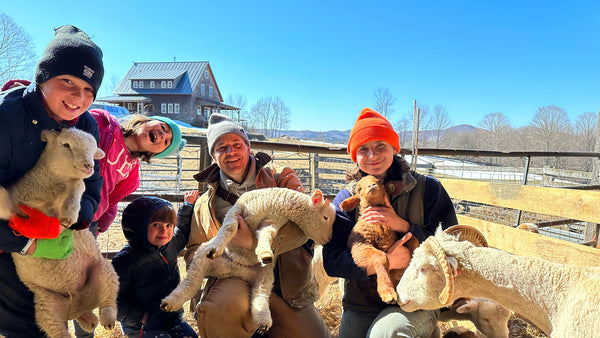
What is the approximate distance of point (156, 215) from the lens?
2.35 m

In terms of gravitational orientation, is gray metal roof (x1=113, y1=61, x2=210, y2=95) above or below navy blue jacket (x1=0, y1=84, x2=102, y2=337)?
above

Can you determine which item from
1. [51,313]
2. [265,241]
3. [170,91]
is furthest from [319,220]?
[170,91]

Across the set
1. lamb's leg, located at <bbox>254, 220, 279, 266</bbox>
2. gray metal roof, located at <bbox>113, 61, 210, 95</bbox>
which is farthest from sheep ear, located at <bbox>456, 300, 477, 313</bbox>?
gray metal roof, located at <bbox>113, 61, 210, 95</bbox>

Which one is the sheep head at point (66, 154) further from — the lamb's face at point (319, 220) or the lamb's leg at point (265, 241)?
the lamb's face at point (319, 220)

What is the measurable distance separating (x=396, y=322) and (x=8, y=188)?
2254 millimetres

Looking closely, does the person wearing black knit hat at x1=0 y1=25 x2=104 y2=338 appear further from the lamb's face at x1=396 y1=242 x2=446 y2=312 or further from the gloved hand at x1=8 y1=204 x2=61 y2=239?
the lamb's face at x1=396 y1=242 x2=446 y2=312

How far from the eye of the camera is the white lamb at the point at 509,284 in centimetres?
148

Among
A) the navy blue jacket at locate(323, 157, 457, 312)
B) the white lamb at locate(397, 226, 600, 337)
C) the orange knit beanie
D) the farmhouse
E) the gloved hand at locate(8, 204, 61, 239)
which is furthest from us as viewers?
the farmhouse

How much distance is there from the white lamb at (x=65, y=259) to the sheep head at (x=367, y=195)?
60.8 inches

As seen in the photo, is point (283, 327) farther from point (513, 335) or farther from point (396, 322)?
point (513, 335)

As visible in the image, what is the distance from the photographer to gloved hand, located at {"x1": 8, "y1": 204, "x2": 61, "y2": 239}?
5.34ft

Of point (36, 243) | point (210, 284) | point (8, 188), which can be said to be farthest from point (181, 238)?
point (8, 188)

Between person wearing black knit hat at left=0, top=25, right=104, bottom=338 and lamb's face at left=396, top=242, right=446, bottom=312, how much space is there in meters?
1.81

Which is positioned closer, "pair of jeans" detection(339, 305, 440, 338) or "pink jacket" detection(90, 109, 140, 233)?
"pair of jeans" detection(339, 305, 440, 338)
